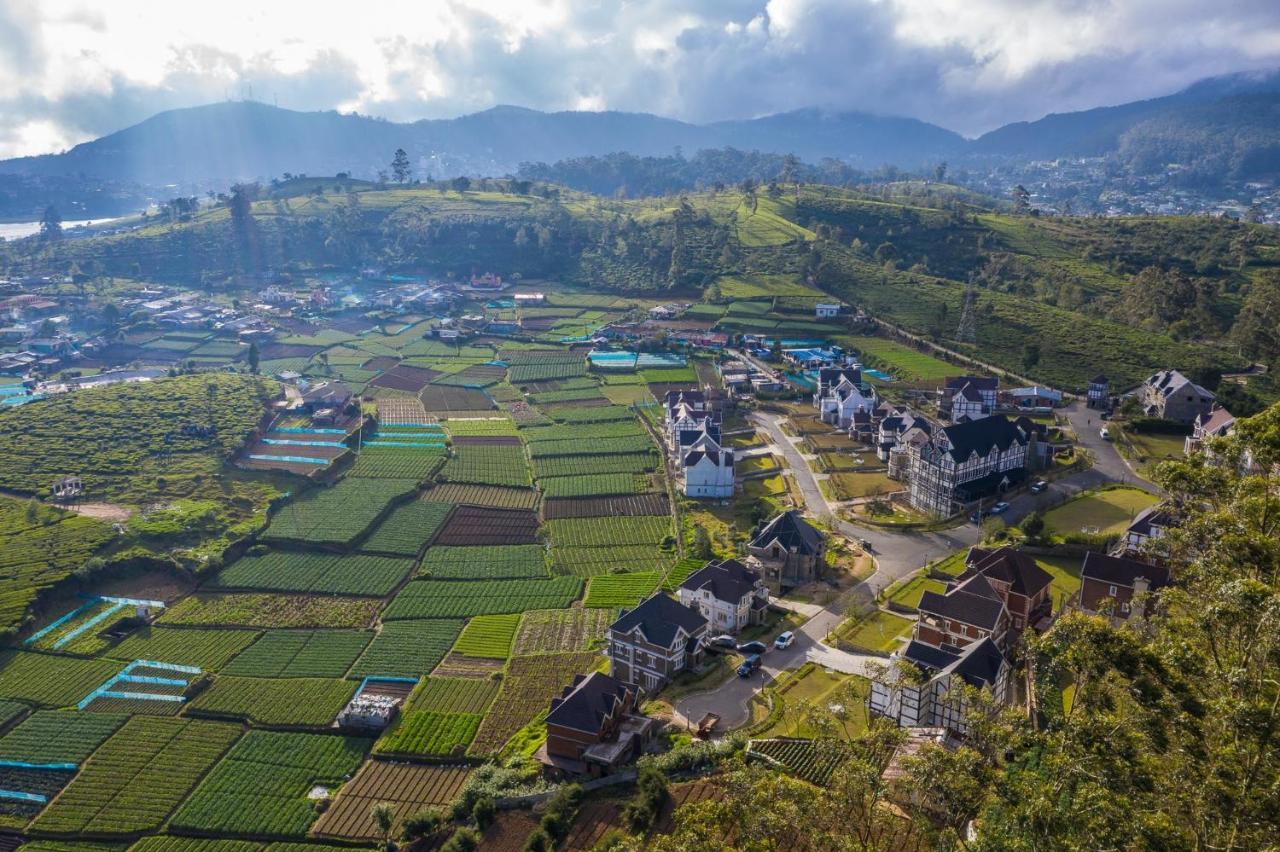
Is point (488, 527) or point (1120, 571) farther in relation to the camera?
point (488, 527)

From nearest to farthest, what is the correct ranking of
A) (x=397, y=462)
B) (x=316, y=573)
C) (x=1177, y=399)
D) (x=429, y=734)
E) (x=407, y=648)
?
(x=429, y=734)
(x=407, y=648)
(x=316, y=573)
(x=1177, y=399)
(x=397, y=462)

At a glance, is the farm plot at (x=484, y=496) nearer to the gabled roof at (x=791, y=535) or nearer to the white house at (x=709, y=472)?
the white house at (x=709, y=472)

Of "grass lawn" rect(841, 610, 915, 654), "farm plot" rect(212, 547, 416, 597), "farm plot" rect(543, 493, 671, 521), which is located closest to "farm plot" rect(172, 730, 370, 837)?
"farm plot" rect(212, 547, 416, 597)

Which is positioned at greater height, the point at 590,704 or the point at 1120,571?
the point at 1120,571

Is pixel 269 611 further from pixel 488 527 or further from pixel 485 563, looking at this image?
pixel 488 527

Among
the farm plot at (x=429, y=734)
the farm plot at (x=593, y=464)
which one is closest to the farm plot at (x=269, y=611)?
the farm plot at (x=429, y=734)

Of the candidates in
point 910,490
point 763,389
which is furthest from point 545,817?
point 763,389

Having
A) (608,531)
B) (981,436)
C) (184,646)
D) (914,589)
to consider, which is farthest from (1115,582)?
(184,646)
